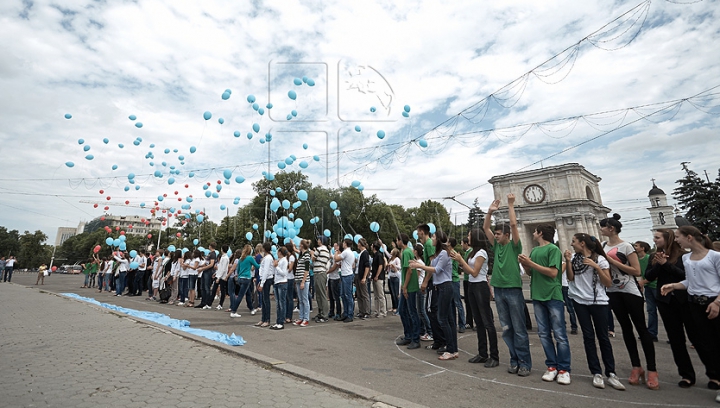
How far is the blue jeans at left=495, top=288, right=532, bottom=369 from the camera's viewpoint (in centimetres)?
449

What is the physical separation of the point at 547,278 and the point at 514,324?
73cm

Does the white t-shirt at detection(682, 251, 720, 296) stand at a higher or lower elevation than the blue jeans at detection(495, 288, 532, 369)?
higher

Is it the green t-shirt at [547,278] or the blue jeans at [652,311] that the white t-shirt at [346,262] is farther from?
the blue jeans at [652,311]

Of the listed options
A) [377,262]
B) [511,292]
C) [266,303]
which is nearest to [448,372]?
[511,292]

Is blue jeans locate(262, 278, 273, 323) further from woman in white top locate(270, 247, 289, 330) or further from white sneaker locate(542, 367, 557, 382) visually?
white sneaker locate(542, 367, 557, 382)

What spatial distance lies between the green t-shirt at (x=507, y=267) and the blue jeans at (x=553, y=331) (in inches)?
14.7

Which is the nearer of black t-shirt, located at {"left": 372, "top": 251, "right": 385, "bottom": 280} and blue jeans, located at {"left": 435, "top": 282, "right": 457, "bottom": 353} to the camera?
blue jeans, located at {"left": 435, "top": 282, "right": 457, "bottom": 353}

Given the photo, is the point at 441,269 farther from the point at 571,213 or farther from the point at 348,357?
the point at 571,213

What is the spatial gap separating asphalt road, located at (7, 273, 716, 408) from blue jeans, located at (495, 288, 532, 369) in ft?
0.78

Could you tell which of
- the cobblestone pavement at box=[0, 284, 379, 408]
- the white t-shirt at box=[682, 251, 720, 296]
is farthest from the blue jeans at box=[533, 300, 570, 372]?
the cobblestone pavement at box=[0, 284, 379, 408]

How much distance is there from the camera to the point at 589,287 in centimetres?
427

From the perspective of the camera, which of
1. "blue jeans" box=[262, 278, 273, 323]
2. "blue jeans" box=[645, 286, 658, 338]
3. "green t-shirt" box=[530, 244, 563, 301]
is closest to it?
"green t-shirt" box=[530, 244, 563, 301]

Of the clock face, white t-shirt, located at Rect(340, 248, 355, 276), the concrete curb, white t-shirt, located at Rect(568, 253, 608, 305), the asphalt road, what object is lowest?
the asphalt road

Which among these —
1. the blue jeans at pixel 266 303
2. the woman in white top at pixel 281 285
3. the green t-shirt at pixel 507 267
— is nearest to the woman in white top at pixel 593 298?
the green t-shirt at pixel 507 267
